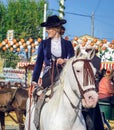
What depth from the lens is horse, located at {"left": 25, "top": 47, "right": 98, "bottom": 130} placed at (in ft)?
20.5

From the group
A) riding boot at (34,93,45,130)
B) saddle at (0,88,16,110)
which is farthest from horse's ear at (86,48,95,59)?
saddle at (0,88,16,110)

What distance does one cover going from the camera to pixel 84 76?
20.7ft

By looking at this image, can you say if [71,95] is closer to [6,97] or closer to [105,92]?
[105,92]

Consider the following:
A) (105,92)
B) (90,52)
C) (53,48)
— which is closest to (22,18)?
(105,92)

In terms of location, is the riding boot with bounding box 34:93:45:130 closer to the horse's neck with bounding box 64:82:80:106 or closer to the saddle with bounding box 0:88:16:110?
the horse's neck with bounding box 64:82:80:106

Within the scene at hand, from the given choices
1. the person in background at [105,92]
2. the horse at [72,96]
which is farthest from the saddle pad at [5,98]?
the horse at [72,96]

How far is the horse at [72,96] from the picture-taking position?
6254 mm

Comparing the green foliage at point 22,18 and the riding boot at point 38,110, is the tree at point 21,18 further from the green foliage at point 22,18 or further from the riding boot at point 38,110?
the riding boot at point 38,110

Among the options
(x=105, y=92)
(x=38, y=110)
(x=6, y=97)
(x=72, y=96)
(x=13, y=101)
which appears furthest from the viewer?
(x=6, y=97)

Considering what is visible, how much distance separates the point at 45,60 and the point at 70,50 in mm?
441

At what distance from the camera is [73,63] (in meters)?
6.53

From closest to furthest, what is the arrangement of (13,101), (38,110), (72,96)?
(72,96) → (38,110) → (13,101)

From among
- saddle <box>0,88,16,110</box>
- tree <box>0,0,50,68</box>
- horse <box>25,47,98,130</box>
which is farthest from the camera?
tree <box>0,0,50,68</box>

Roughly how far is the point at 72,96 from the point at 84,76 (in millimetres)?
463
